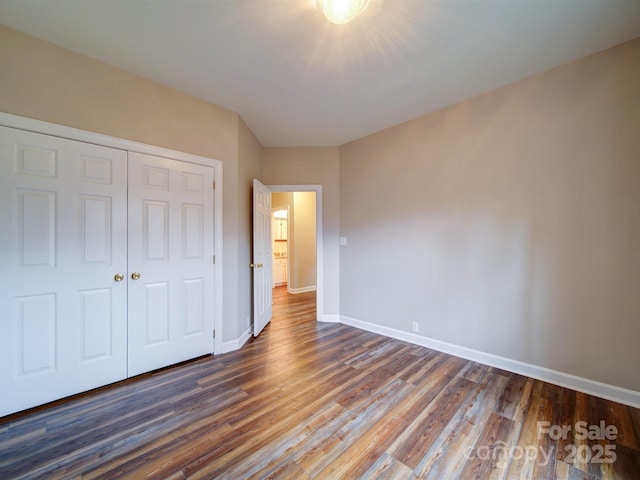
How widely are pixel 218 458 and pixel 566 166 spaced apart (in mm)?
3291

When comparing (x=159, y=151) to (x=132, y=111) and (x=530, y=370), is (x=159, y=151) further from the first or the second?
(x=530, y=370)

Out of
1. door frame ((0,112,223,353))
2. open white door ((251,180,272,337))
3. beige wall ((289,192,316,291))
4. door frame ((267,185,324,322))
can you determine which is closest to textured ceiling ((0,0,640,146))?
door frame ((0,112,223,353))

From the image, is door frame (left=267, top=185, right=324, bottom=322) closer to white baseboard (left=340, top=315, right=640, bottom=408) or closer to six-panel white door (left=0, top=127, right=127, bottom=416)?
white baseboard (left=340, top=315, right=640, bottom=408)

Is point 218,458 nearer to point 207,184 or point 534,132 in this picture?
point 207,184

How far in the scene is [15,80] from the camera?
1.72 metres

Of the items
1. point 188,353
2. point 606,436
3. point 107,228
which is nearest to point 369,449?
point 606,436

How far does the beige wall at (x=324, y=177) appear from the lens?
3.83 meters

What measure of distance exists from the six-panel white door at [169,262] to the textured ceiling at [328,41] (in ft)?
2.75

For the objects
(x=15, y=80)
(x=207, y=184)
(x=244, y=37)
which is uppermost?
(x=244, y=37)

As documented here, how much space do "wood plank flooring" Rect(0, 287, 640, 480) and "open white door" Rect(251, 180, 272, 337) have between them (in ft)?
2.94

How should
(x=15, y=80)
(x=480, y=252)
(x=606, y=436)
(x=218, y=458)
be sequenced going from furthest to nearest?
(x=480, y=252), (x=15, y=80), (x=606, y=436), (x=218, y=458)

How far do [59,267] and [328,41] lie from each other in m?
2.62

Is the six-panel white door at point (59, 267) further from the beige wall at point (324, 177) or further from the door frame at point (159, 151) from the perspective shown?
the beige wall at point (324, 177)

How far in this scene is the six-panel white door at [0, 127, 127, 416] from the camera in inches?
68.1
